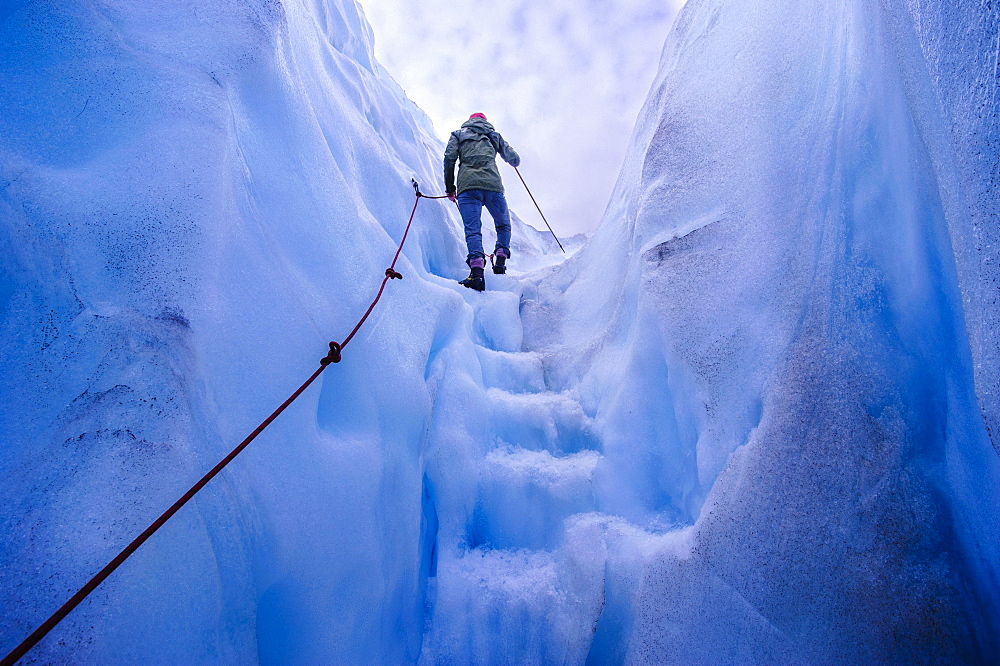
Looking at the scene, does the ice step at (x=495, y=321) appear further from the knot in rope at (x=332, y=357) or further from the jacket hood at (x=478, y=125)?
the jacket hood at (x=478, y=125)

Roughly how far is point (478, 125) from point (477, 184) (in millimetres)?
885

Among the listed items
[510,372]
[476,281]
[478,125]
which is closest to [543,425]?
[510,372]

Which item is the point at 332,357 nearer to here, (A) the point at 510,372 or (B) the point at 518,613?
(B) the point at 518,613

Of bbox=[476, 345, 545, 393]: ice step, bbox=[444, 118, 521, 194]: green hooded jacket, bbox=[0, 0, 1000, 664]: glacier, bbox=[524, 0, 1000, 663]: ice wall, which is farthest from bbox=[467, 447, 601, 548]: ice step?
bbox=[444, 118, 521, 194]: green hooded jacket

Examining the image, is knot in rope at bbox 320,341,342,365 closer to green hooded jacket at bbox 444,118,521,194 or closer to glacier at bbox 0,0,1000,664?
glacier at bbox 0,0,1000,664

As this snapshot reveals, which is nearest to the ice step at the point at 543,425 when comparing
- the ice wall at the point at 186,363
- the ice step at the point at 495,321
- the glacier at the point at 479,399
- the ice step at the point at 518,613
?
the glacier at the point at 479,399

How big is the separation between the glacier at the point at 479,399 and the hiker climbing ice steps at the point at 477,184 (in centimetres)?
172

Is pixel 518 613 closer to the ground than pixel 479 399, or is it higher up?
closer to the ground

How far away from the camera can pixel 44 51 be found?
46.7 inches

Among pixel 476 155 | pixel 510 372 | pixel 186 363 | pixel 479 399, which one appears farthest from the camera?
pixel 476 155

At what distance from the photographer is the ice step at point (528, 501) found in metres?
1.68

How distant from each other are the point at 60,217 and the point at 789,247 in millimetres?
2238

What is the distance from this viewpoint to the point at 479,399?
2066mm

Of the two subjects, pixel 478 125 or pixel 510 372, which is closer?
pixel 510 372
